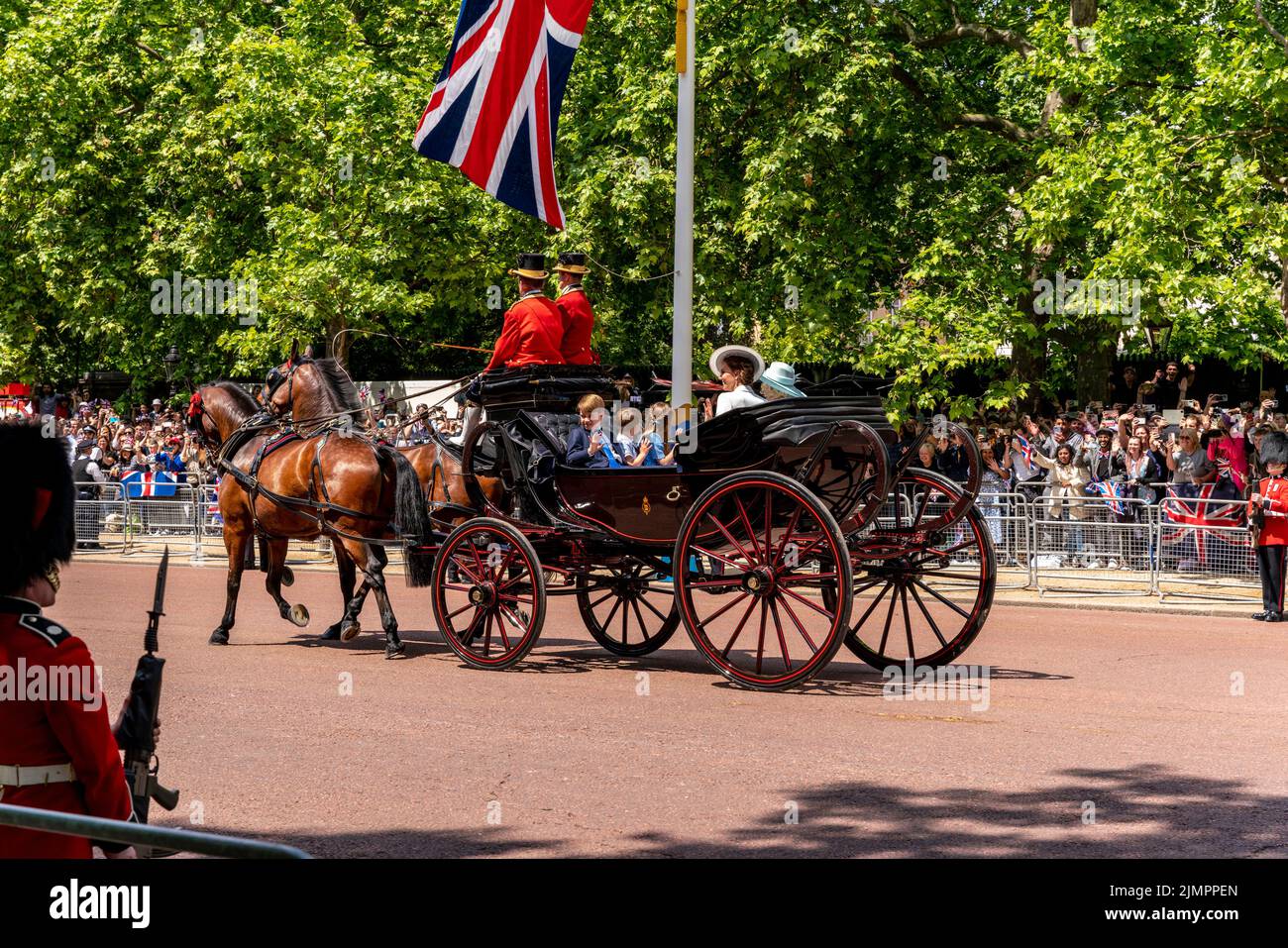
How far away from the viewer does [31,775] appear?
3.46 metres

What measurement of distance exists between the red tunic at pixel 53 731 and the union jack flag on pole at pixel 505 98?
35.8 ft

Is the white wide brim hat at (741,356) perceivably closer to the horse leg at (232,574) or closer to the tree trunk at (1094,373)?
the horse leg at (232,574)

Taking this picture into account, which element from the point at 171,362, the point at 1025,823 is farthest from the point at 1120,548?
the point at 171,362

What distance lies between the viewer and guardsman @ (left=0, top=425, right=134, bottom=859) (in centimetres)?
340

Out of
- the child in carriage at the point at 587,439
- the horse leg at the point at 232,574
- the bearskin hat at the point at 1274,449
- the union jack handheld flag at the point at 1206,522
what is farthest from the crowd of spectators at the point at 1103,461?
the horse leg at the point at 232,574

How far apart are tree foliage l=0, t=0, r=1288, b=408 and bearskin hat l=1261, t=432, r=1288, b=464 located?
404cm

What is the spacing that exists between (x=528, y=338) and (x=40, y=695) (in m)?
8.03

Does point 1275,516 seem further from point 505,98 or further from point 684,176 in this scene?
point 505,98

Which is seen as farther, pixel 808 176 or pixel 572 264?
Result: pixel 808 176

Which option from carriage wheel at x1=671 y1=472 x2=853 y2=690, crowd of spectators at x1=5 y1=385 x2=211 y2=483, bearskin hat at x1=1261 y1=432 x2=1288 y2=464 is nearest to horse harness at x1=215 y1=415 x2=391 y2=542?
carriage wheel at x1=671 y1=472 x2=853 y2=690

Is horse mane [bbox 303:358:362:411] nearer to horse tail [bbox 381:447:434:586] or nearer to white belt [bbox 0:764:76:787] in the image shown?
horse tail [bbox 381:447:434:586]

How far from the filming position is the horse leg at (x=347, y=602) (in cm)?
1225
